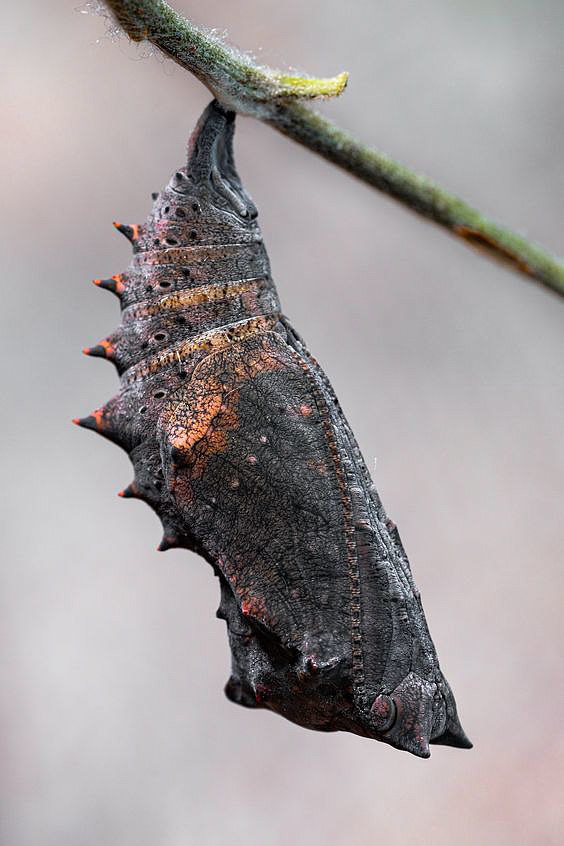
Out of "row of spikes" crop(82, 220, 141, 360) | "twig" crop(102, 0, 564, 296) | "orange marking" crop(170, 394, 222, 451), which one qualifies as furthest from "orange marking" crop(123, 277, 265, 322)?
"twig" crop(102, 0, 564, 296)

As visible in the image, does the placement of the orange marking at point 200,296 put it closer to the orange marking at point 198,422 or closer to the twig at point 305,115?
the orange marking at point 198,422

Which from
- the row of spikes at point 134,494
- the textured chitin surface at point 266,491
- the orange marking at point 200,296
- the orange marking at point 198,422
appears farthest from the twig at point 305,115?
the row of spikes at point 134,494

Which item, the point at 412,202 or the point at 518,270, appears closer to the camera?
the point at 412,202

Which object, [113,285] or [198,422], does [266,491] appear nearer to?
[198,422]

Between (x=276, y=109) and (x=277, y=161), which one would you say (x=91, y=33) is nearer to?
(x=277, y=161)

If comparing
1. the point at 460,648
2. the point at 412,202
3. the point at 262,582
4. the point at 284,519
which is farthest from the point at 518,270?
the point at 460,648

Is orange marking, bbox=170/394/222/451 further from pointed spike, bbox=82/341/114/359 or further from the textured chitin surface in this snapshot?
pointed spike, bbox=82/341/114/359
